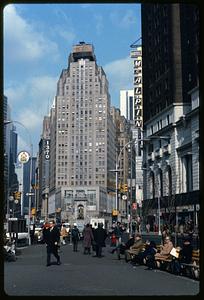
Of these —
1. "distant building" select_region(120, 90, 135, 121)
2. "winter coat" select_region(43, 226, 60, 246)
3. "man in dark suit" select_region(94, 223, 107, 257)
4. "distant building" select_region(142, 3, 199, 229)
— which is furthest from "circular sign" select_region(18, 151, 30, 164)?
"distant building" select_region(120, 90, 135, 121)

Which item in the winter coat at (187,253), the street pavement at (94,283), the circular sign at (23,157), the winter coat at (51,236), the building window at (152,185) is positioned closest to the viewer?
the street pavement at (94,283)

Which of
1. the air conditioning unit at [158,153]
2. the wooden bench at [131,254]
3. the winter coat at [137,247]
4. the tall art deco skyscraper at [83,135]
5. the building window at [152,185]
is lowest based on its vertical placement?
the wooden bench at [131,254]

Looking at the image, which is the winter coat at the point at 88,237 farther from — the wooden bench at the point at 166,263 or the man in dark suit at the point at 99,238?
the wooden bench at the point at 166,263

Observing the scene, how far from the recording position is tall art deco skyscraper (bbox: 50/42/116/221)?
269 feet

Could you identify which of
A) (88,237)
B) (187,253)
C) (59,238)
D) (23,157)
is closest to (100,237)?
(88,237)

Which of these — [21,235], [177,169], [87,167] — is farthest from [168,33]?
[87,167]

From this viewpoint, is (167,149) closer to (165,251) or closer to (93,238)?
(93,238)

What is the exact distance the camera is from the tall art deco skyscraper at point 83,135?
269 ft

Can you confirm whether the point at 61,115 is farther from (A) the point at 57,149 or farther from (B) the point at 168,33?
(B) the point at 168,33

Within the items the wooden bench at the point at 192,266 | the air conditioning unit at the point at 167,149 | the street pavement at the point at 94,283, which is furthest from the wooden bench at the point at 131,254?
the air conditioning unit at the point at 167,149

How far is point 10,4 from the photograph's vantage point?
17.2 feet

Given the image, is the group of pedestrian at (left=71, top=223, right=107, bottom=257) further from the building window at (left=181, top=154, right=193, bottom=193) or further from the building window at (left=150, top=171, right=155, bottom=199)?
the building window at (left=150, top=171, right=155, bottom=199)

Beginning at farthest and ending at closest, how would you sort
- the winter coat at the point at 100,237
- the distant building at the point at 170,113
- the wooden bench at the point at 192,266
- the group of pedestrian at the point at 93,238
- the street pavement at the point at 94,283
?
the distant building at the point at 170,113
the group of pedestrian at the point at 93,238
the winter coat at the point at 100,237
the wooden bench at the point at 192,266
the street pavement at the point at 94,283

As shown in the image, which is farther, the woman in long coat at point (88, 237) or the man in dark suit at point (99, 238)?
the woman in long coat at point (88, 237)
